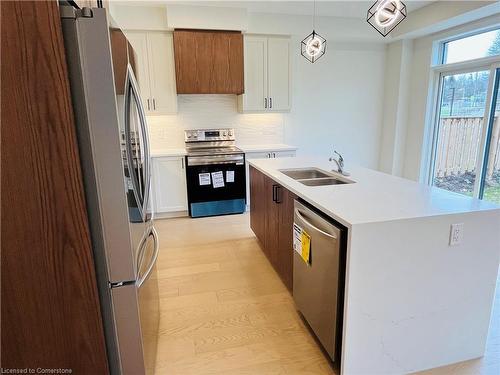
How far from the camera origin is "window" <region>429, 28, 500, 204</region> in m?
3.69

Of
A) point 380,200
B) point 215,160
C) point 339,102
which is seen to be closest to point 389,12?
point 380,200

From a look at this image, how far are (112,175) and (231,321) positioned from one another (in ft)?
4.62

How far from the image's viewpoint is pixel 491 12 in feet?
11.4

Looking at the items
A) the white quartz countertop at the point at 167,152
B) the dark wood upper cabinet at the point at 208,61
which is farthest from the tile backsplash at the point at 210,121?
the dark wood upper cabinet at the point at 208,61

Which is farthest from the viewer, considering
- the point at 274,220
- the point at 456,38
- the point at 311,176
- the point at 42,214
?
the point at 456,38

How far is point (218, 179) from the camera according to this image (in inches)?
166

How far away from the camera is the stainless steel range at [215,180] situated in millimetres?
4113

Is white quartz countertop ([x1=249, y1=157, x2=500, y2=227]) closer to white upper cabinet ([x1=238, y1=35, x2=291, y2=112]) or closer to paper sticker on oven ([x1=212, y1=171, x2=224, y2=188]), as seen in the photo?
paper sticker on oven ([x1=212, y1=171, x2=224, y2=188])

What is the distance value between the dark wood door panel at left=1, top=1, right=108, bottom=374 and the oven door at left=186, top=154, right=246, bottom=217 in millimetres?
2918

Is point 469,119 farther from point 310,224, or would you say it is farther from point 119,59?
point 119,59

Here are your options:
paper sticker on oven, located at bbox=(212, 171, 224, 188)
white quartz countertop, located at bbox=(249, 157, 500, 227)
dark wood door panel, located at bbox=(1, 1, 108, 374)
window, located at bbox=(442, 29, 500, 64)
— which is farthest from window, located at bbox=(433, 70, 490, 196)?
dark wood door panel, located at bbox=(1, 1, 108, 374)

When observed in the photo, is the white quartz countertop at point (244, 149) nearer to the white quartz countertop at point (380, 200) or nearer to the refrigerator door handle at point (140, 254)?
the white quartz countertop at point (380, 200)

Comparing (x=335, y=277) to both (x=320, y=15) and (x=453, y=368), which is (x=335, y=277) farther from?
(x=320, y=15)

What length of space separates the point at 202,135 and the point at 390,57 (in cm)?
340
